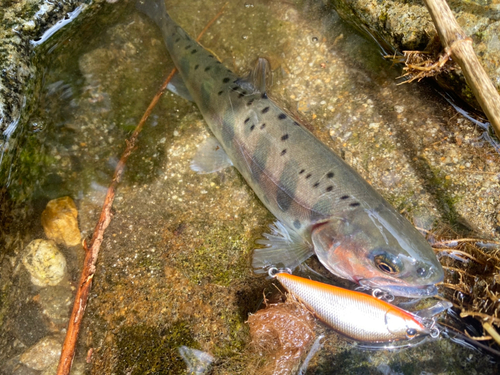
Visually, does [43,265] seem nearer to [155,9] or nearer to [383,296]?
[383,296]

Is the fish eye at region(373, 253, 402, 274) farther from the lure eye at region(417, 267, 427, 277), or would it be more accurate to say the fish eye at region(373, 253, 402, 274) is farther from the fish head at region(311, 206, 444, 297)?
the lure eye at region(417, 267, 427, 277)

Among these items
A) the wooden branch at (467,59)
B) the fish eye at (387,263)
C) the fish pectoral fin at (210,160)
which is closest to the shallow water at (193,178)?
the fish pectoral fin at (210,160)

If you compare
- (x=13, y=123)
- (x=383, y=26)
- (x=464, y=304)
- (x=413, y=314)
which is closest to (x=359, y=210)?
(x=413, y=314)

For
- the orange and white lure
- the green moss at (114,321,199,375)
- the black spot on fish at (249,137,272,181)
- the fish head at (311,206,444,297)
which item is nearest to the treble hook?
the fish head at (311,206,444,297)

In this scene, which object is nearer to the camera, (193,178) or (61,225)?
(61,225)

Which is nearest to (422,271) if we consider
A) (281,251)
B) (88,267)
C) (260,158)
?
(281,251)

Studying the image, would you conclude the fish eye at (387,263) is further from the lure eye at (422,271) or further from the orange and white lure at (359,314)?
the orange and white lure at (359,314)
